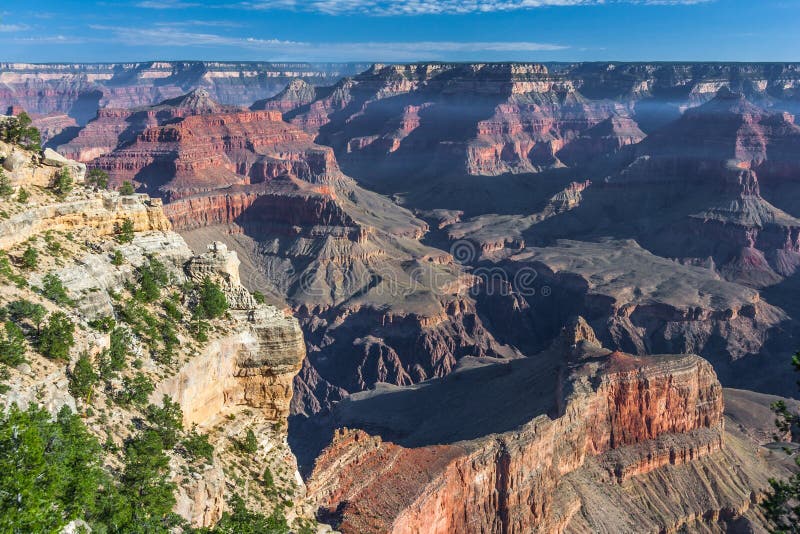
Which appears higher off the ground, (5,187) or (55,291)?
(5,187)

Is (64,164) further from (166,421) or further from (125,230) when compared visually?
(166,421)

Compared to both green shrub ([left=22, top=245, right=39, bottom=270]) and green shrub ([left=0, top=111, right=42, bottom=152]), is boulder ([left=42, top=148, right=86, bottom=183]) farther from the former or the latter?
green shrub ([left=22, top=245, right=39, bottom=270])

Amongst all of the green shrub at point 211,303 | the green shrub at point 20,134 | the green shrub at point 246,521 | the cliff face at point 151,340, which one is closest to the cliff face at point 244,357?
the cliff face at point 151,340

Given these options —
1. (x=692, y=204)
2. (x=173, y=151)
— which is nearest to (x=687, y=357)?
(x=692, y=204)

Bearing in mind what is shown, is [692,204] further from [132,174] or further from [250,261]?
[132,174]

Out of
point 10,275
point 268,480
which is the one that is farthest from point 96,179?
point 268,480

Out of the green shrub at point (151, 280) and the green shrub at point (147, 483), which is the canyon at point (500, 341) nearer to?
the green shrub at point (151, 280)

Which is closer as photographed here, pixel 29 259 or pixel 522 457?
pixel 29 259
